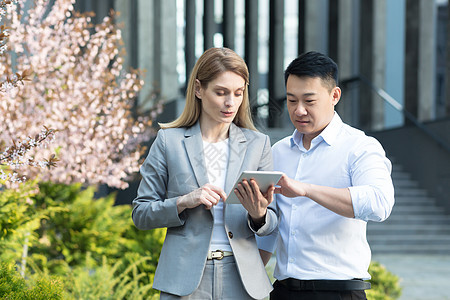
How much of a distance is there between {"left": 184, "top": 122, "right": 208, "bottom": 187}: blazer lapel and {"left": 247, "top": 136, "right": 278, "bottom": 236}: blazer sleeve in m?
0.26

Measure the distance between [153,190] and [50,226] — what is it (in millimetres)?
5051

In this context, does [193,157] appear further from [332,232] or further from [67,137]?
[67,137]

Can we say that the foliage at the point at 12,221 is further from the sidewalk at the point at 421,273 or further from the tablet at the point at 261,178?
the sidewalk at the point at 421,273

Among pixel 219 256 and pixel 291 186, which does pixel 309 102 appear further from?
pixel 219 256

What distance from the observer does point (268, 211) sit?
100 inches

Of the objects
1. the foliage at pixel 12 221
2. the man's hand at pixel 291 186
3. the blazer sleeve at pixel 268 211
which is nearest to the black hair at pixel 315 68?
the blazer sleeve at pixel 268 211

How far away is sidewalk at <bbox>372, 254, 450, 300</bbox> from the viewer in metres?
7.18

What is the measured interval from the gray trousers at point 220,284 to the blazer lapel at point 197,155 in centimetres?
35

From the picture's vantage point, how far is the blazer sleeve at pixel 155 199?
95.8 inches

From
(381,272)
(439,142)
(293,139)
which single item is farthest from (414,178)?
(293,139)

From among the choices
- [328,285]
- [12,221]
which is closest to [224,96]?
[328,285]

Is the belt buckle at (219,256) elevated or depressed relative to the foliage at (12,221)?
elevated

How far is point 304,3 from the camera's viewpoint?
1661 cm

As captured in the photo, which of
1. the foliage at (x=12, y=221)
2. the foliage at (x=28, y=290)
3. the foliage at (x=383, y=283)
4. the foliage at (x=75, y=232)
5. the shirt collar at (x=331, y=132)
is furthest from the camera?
the foliage at (x=75, y=232)
